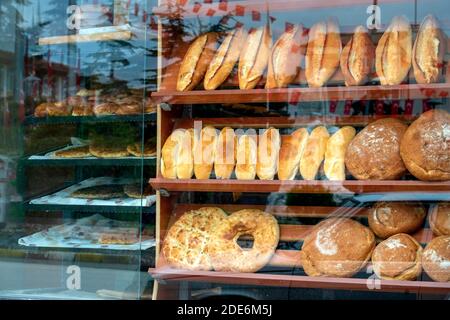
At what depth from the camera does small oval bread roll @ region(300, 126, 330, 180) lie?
7.14 feet

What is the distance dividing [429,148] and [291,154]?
540 millimetres

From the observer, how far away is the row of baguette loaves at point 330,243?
80.7 inches

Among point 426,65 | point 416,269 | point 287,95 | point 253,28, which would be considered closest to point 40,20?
point 253,28

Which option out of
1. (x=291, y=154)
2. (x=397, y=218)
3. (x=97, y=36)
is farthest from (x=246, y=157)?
(x=97, y=36)

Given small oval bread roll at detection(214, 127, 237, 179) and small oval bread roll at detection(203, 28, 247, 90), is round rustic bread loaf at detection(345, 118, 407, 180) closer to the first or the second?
small oval bread roll at detection(214, 127, 237, 179)

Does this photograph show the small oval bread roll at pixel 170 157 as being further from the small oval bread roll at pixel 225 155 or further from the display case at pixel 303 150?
the small oval bread roll at pixel 225 155

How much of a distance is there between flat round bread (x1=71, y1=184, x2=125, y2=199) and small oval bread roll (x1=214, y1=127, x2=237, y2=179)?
682 mm

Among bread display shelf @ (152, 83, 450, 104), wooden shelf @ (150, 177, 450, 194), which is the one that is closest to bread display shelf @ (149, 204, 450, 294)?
wooden shelf @ (150, 177, 450, 194)

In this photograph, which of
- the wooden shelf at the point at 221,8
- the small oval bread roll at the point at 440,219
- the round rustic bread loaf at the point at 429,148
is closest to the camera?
the round rustic bread loaf at the point at 429,148

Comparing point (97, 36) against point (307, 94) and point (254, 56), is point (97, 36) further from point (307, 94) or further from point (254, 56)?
point (307, 94)

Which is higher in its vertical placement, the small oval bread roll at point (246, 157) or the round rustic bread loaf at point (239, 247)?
the small oval bread roll at point (246, 157)

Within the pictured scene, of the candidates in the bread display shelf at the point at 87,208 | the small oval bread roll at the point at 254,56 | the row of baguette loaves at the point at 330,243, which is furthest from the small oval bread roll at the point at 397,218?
the bread display shelf at the point at 87,208

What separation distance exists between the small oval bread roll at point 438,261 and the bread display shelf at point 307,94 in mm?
584

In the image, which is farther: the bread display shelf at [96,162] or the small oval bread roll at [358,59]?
the bread display shelf at [96,162]
